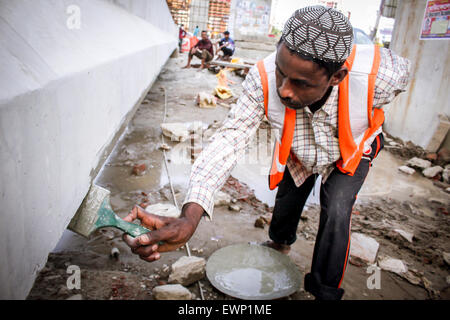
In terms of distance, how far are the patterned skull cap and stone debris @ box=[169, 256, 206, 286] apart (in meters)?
1.32

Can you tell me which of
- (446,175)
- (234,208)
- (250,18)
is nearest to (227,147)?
(234,208)

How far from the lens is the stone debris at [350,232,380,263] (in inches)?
100

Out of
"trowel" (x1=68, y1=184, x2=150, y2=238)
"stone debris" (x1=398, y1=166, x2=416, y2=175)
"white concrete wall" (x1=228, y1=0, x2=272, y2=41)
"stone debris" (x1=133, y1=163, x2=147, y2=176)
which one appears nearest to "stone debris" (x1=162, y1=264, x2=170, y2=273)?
"trowel" (x1=68, y1=184, x2=150, y2=238)

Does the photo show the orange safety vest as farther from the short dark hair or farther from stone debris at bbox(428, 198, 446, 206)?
stone debris at bbox(428, 198, 446, 206)

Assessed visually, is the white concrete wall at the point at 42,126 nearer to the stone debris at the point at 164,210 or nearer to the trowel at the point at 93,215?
the trowel at the point at 93,215

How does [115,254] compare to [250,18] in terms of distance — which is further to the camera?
[250,18]

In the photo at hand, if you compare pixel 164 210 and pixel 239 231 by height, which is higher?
pixel 164 210

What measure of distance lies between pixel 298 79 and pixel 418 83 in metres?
5.04

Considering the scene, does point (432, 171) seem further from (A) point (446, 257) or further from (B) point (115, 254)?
(B) point (115, 254)

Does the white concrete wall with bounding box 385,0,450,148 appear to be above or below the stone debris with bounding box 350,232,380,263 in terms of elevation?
above

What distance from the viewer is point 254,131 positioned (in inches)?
65.4

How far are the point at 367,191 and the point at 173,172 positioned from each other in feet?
7.26

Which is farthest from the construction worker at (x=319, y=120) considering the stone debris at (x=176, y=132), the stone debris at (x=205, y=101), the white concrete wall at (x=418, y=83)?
the stone debris at (x=205, y=101)

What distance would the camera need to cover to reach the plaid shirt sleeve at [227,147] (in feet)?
4.76
